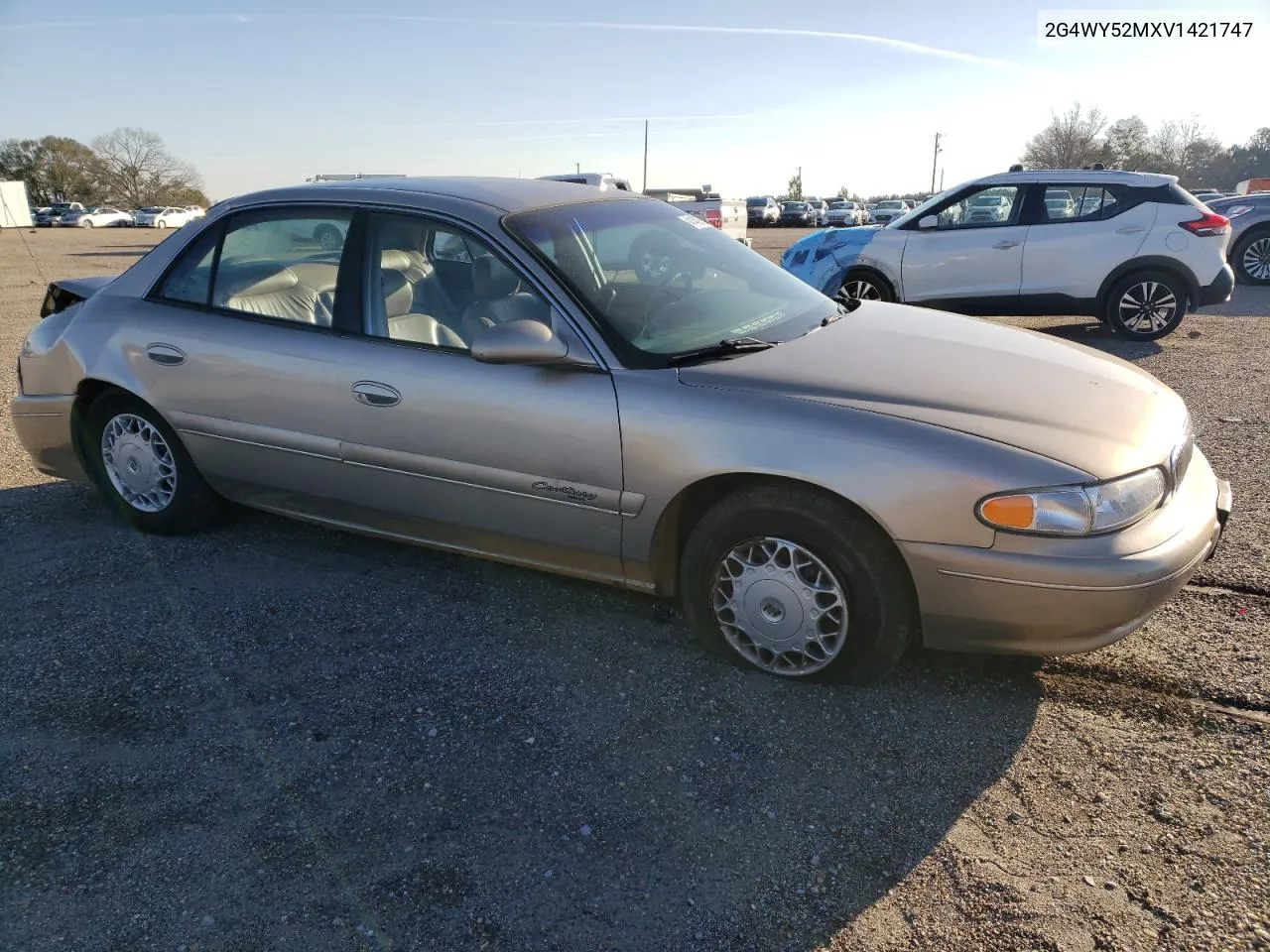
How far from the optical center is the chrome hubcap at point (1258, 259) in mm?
14102

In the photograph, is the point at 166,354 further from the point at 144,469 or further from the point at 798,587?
the point at 798,587

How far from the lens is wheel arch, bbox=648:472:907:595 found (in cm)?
281

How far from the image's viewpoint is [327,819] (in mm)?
2449

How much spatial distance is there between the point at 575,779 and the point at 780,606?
0.84 m

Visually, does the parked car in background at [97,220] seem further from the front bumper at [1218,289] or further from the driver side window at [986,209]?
the front bumper at [1218,289]

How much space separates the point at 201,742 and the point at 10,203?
62.1 m

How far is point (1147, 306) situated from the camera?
8758 mm

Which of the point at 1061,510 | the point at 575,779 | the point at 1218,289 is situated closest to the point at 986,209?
the point at 1218,289

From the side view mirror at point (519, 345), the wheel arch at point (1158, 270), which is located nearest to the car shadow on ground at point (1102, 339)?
the wheel arch at point (1158, 270)

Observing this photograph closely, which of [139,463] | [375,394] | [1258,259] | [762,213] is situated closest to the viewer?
[375,394]

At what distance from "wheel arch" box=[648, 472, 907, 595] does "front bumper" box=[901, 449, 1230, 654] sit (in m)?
0.18

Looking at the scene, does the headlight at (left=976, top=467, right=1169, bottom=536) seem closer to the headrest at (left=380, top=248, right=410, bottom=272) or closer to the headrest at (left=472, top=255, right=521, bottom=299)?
the headrest at (left=472, top=255, right=521, bottom=299)

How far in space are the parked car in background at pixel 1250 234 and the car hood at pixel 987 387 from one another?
13.1 metres

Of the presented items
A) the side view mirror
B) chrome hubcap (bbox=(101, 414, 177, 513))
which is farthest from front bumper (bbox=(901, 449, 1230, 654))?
chrome hubcap (bbox=(101, 414, 177, 513))
